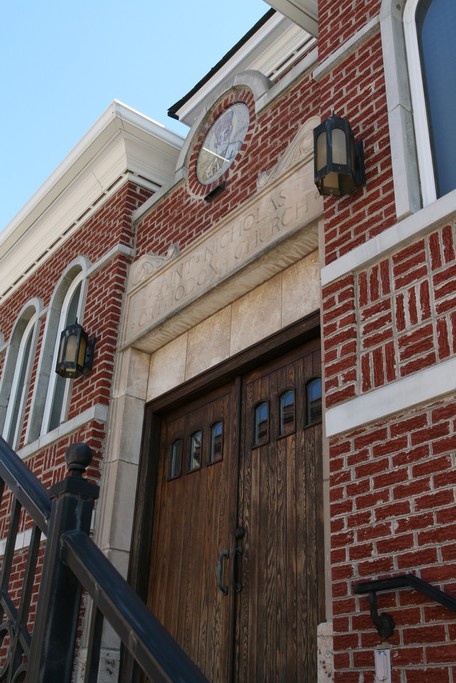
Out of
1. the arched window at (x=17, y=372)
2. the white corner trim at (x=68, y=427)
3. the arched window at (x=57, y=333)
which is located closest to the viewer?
the white corner trim at (x=68, y=427)

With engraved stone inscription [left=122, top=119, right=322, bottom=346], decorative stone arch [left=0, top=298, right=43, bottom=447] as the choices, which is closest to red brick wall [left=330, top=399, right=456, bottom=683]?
engraved stone inscription [left=122, top=119, right=322, bottom=346]

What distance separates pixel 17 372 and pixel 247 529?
4.94 metres

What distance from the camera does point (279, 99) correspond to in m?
6.20

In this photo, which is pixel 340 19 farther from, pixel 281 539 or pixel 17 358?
pixel 17 358

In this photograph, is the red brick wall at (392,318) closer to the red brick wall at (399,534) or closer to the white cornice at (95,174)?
the red brick wall at (399,534)

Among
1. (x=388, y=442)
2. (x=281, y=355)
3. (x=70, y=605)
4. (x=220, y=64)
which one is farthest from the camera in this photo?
(x=220, y=64)

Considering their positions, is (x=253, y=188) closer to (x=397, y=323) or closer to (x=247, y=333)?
(x=247, y=333)

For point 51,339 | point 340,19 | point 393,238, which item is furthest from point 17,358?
point 393,238

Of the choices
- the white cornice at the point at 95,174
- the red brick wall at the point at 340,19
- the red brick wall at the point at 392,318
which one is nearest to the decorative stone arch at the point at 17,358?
the white cornice at the point at 95,174

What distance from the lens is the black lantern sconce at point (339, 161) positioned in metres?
4.49

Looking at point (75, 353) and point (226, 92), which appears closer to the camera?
point (226, 92)

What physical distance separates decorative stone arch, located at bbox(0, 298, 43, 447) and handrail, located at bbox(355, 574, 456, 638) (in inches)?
238

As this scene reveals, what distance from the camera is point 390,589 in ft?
11.3

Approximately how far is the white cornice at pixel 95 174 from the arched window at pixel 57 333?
65 cm
